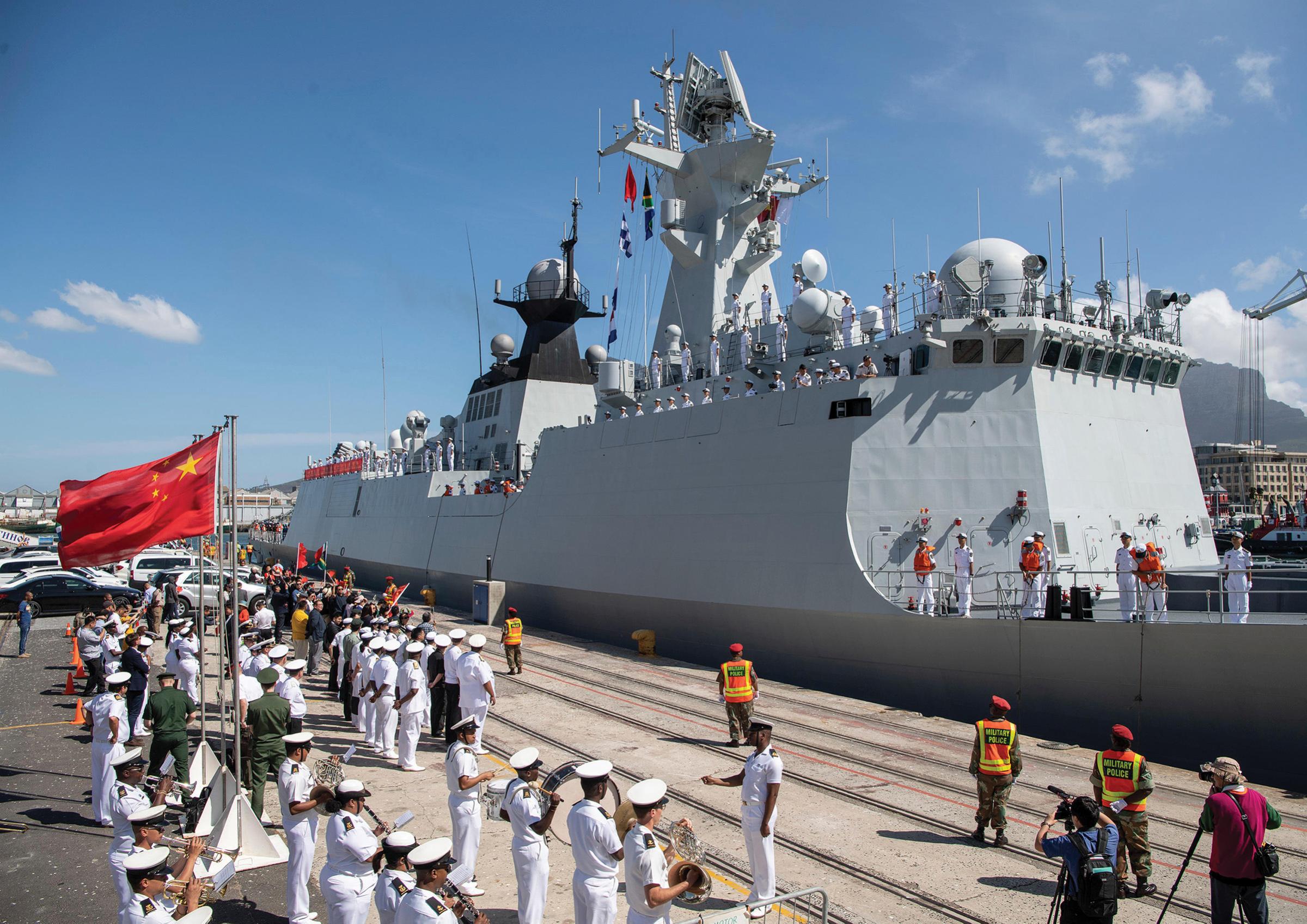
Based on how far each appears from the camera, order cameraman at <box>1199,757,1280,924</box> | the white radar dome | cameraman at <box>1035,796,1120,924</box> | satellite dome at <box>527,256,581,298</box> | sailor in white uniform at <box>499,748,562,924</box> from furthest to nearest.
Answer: satellite dome at <box>527,256,581,298</box> < the white radar dome < sailor in white uniform at <box>499,748,562,924</box> < cameraman at <box>1199,757,1280,924</box> < cameraman at <box>1035,796,1120,924</box>

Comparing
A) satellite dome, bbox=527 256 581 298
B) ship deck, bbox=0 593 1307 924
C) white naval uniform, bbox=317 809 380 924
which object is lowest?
ship deck, bbox=0 593 1307 924

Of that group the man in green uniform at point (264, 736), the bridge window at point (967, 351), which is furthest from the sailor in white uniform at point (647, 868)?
the bridge window at point (967, 351)

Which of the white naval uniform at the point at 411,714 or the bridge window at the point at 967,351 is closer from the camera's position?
the white naval uniform at the point at 411,714

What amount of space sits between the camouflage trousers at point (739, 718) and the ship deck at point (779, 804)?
0.21m

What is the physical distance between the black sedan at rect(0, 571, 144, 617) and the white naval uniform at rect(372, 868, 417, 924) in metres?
20.1

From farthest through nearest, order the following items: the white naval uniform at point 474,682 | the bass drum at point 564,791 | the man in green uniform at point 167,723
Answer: the white naval uniform at point 474,682
the man in green uniform at point 167,723
the bass drum at point 564,791

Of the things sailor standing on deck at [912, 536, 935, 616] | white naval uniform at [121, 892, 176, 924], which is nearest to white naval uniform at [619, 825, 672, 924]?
white naval uniform at [121, 892, 176, 924]

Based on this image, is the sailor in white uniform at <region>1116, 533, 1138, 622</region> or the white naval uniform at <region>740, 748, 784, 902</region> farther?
the sailor in white uniform at <region>1116, 533, 1138, 622</region>

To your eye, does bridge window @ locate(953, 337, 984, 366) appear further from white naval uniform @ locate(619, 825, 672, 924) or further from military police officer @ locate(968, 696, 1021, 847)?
white naval uniform @ locate(619, 825, 672, 924)

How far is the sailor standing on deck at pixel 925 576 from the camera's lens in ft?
35.0

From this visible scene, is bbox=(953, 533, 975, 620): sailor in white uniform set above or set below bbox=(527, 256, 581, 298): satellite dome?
below

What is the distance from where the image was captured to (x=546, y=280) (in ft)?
88.1

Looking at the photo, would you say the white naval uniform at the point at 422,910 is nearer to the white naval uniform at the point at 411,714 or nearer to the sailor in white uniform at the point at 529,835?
the sailor in white uniform at the point at 529,835

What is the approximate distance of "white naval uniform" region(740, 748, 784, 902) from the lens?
516 centimetres
